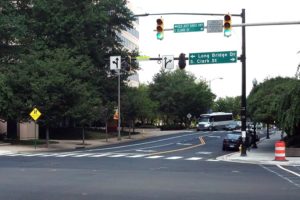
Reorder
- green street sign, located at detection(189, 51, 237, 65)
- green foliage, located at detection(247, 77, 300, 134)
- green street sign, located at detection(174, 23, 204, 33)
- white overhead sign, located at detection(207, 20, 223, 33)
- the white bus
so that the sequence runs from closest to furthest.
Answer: white overhead sign, located at detection(207, 20, 223, 33) < green street sign, located at detection(174, 23, 204, 33) < green street sign, located at detection(189, 51, 237, 65) < green foliage, located at detection(247, 77, 300, 134) < the white bus

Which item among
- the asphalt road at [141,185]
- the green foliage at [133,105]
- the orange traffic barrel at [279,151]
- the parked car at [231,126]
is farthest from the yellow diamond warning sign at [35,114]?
the parked car at [231,126]

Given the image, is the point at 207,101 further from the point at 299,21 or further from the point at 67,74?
the point at 299,21

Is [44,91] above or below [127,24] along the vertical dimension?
below

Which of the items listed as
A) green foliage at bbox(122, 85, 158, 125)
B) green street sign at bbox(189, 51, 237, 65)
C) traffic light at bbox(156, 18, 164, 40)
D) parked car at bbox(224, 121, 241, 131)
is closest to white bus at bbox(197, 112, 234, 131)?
parked car at bbox(224, 121, 241, 131)

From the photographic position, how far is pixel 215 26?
23516 mm

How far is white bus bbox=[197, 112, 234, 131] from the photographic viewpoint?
8962 centimetres

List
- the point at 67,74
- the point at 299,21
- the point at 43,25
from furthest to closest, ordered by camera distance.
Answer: the point at 43,25 < the point at 67,74 < the point at 299,21

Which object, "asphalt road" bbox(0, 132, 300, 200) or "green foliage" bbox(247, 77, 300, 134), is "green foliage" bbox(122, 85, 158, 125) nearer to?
"green foliage" bbox(247, 77, 300, 134)

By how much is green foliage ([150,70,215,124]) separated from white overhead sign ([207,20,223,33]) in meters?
73.7

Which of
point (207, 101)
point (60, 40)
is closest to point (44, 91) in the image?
point (60, 40)

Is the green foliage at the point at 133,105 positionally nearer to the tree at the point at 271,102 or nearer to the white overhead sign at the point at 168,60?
the tree at the point at 271,102

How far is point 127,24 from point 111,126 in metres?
15.8

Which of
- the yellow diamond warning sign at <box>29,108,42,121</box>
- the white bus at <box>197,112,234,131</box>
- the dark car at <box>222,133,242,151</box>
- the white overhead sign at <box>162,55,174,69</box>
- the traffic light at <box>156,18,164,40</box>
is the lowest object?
the dark car at <box>222,133,242,151</box>

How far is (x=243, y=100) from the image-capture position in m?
32.6
